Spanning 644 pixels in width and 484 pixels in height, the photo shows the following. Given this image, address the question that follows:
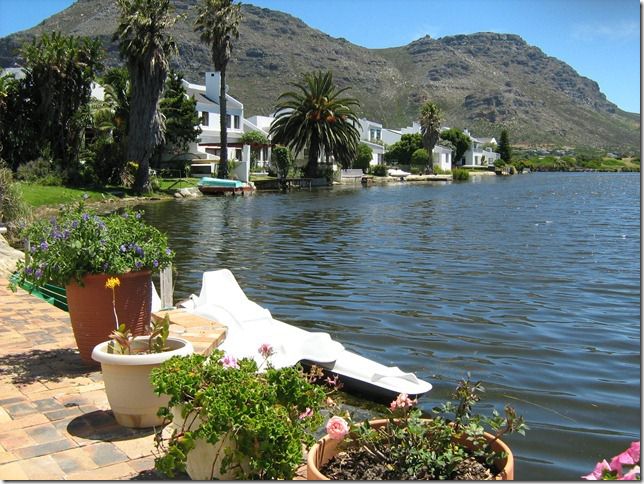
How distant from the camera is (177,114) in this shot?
49.4m

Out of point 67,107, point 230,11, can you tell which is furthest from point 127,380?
point 230,11

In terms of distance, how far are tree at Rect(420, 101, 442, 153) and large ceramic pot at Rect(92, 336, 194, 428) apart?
285 feet

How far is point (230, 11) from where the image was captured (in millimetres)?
51844

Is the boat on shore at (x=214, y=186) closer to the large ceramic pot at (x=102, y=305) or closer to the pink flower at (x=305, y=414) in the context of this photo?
the large ceramic pot at (x=102, y=305)

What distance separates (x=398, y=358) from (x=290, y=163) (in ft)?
166

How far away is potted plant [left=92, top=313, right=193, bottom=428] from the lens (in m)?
4.28

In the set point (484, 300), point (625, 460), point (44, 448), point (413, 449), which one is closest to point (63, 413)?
point (44, 448)

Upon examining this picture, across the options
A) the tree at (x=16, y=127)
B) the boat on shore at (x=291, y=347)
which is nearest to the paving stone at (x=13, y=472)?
the boat on shore at (x=291, y=347)

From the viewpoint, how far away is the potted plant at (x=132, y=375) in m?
4.28

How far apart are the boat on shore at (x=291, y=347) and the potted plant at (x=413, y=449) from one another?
3.04 metres

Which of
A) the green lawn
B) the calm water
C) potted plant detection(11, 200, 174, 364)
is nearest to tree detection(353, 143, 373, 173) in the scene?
the green lawn

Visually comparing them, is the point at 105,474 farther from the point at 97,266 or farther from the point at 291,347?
the point at 291,347

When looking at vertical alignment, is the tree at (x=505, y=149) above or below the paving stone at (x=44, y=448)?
above

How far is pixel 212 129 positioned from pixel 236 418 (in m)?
58.1
